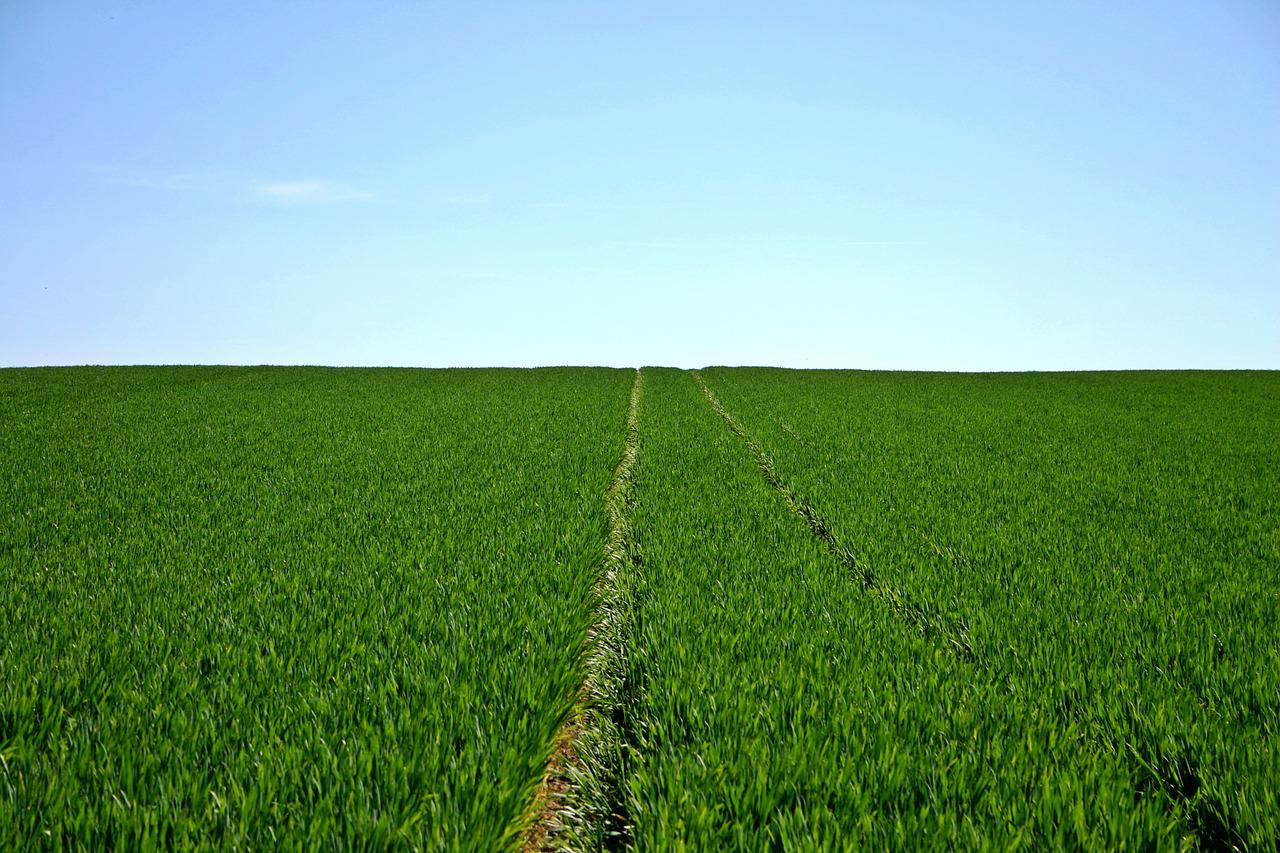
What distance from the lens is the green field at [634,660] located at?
2504 millimetres

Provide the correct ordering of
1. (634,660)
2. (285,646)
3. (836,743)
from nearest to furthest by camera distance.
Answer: (836,743), (285,646), (634,660)

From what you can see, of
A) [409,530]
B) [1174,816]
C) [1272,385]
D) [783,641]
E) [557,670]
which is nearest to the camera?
[1174,816]

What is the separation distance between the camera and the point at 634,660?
3.90 metres

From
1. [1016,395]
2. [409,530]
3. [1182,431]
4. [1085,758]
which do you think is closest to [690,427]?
[409,530]

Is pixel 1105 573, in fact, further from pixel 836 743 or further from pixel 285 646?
pixel 285 646

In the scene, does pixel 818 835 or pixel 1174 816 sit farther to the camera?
pixel 1174 816

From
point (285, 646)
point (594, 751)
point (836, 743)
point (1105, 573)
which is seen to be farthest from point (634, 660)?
point (1105, 573)

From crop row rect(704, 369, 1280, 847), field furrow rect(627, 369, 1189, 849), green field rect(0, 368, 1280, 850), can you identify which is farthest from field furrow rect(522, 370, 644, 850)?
crop row rect(704, 369, 1280, 847)

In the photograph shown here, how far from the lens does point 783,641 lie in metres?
3.95

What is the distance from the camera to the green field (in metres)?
2.50

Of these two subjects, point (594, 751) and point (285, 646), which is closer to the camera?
point (594, 751)

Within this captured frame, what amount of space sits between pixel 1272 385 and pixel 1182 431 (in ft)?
69.8

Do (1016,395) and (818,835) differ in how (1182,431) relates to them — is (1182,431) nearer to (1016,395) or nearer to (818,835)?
(1016,395)

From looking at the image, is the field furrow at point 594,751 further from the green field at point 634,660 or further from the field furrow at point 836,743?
the field furrow at point 836,743
